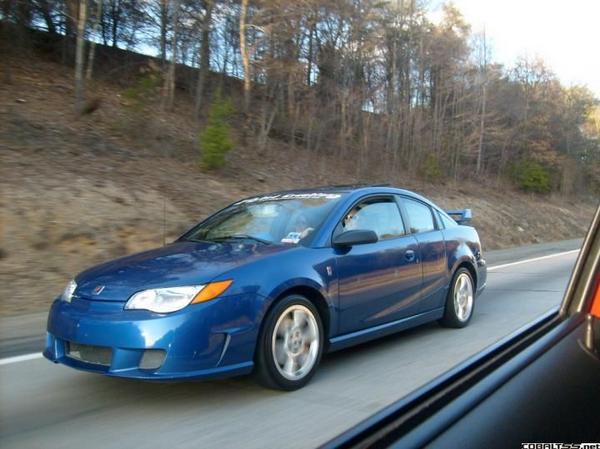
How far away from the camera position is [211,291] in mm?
4074

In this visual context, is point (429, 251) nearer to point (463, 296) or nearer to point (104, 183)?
point (463, 296)

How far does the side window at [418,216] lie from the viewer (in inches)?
247

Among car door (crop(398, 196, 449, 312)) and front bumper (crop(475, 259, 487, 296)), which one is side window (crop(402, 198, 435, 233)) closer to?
car door (crop(398, 196, 449, 312))

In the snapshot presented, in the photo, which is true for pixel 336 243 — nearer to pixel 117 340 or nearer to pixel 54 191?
pixel 117 340

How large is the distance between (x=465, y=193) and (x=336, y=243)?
24.8m

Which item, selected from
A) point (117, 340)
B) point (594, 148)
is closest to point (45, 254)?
point (117, 340)

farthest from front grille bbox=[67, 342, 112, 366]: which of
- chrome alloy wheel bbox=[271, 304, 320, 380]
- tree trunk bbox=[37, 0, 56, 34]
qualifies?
tree trunk bbox=[37, 0, 56, 34]

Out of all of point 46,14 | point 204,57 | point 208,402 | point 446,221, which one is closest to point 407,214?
point 446,221

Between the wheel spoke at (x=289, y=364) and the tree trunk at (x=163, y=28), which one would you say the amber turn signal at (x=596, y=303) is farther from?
the tree trunk at (x=163, y=28)

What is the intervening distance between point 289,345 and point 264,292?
1.75 ft

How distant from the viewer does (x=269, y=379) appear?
4.35 metres

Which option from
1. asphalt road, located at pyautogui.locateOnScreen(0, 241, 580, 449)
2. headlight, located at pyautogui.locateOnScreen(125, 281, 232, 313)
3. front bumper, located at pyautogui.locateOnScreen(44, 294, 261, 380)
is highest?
headlight, located at pyautogui.locateOnScreen(125, 281, 232, 313)

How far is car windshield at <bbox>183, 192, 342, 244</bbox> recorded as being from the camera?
5.14m

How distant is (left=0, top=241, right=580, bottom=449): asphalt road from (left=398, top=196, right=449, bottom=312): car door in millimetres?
462
